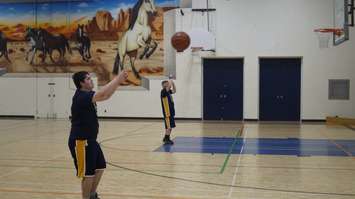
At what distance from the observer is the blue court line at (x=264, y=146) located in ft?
36.5

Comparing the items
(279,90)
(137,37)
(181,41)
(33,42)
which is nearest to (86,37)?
(137,37)

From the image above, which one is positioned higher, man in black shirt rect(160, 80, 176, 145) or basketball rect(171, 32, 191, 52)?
basketball rect(171, 32, 191, 52)

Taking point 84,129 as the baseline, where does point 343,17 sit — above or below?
above

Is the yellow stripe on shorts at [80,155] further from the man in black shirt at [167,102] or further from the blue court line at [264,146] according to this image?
the man in black shirt at [167,102]

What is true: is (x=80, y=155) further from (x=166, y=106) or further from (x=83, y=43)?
(x=83, y=43)

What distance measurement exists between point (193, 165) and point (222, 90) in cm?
1167

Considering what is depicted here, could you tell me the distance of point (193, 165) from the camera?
364 inches

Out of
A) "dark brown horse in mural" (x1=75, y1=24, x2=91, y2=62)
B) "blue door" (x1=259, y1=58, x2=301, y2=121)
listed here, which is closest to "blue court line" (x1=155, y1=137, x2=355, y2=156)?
"blue door" (x1=259, y1=58, x2=301, y2=121)

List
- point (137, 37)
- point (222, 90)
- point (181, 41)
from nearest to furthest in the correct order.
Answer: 1. point (181, 41)
2. point (222, 90)
3. point (137, 37)

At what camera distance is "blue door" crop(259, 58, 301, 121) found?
20141 mm

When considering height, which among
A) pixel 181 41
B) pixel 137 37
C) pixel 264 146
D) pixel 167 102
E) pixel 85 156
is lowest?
pixel 264 146

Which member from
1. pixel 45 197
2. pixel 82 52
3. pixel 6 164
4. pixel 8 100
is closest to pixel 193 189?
pixel 45 197

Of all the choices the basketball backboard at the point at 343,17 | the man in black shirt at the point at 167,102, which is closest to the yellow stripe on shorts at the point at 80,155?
the man in black shirt at the point at 167,102

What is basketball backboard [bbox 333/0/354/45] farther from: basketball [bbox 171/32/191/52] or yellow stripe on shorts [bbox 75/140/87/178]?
yellow stripe on shorts [bbox 75/140/87/178]
